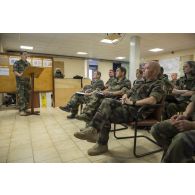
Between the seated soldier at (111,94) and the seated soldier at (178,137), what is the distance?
1.44 meters

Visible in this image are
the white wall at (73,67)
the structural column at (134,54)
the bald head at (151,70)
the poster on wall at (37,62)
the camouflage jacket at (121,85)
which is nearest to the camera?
the bald head at (151,70)

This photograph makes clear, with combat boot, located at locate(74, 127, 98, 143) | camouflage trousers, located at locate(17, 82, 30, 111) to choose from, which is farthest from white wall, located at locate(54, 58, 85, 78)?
combat boot, located at locate(74, 127, 98, 143)

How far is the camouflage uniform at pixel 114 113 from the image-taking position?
1.76m

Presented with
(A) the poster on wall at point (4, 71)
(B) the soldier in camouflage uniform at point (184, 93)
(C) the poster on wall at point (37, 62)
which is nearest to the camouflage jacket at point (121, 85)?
(B) the soldier in camouflage uniform at point (184, 93)

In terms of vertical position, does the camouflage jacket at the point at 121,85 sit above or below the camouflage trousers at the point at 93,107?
above

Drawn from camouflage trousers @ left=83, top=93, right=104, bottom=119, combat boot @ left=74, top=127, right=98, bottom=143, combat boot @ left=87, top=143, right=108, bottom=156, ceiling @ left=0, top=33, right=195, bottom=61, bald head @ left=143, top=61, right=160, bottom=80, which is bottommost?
combat boot @ left=87, top=143, right=108, bottom=156

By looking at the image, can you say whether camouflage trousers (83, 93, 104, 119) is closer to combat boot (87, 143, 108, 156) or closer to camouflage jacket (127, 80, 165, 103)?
camouflage jacket (127, 80, 165, 103)

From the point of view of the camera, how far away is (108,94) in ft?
9.49

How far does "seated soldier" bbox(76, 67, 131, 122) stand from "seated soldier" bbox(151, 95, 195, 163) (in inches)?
56.8

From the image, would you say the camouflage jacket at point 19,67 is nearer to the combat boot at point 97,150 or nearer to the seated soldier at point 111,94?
the seated soldier at point 111,94

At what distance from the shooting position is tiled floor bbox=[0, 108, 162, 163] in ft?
5.76

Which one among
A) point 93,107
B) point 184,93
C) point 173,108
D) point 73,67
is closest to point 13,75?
point 93,107
